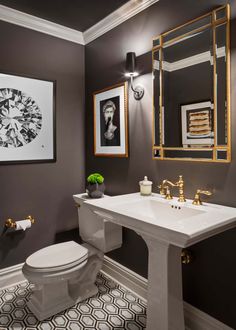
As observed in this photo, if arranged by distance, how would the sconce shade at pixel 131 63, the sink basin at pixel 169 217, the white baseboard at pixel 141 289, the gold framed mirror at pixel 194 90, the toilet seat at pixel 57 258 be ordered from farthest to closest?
1. the sconce shade at pixel 131 63
2. the toilet seat at pixel 57 258
3. the white baseboard at pixel 141 289
4. the gold framed mirror at pixel 194 90
5. the sink basin at pixel 169 217

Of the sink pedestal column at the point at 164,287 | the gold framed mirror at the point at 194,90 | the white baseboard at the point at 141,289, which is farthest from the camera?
the white baseboard at the point at 141,289

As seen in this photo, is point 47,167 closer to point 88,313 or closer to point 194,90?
point 88,313

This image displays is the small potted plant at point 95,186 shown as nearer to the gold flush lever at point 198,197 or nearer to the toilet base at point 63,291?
the toilet base at point 63,291

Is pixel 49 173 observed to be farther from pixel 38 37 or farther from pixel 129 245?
pixel 38 37

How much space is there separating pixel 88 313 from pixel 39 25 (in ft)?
8.24

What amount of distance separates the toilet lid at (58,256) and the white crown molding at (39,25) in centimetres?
199

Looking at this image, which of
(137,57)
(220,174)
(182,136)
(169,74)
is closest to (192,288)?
(220,174)

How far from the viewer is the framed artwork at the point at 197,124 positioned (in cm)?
155

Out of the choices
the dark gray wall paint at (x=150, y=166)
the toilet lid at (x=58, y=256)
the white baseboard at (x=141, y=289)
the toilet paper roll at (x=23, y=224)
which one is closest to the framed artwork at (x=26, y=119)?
the dark gray wall paint at (x=150, y=166)

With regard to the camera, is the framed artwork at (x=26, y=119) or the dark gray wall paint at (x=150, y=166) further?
the framed artwork at (x=26, y=119)

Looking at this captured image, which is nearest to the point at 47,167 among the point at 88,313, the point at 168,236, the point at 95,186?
the point at 95,186

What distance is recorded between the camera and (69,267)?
1794 mm

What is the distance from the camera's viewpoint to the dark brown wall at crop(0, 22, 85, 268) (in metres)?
2.22

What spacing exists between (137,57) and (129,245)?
1.60 m
